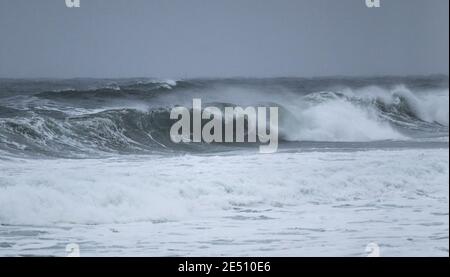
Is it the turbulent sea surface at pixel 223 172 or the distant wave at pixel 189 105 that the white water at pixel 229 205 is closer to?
the turbulent sea surface at pixel 223 172

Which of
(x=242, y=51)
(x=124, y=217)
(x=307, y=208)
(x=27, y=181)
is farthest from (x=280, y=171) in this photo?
(x=242, y=51)

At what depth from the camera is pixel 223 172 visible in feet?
22.6

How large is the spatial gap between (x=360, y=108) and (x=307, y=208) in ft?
14.7

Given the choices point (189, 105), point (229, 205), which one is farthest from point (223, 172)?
point (189, 105)

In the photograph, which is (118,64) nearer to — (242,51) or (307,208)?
(242,51)

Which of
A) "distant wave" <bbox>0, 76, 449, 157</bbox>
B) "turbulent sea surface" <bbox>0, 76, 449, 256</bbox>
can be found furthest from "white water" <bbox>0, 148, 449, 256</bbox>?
"distant wave" <bbox>0, 76, 449, 157</bbox>

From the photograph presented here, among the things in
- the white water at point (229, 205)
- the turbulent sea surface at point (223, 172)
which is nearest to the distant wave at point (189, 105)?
the turbulent sea surface at point (223, 172)

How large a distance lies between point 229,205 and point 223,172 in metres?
0.73

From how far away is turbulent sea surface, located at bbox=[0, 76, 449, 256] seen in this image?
208 inches

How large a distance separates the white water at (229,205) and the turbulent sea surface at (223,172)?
1cm

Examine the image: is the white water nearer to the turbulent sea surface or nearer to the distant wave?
the turbulent sea surface

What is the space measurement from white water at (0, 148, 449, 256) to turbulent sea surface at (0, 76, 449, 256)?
1cm

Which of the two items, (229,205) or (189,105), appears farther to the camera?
(189,105)

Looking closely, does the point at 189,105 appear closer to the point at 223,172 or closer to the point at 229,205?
the point at 223,172
